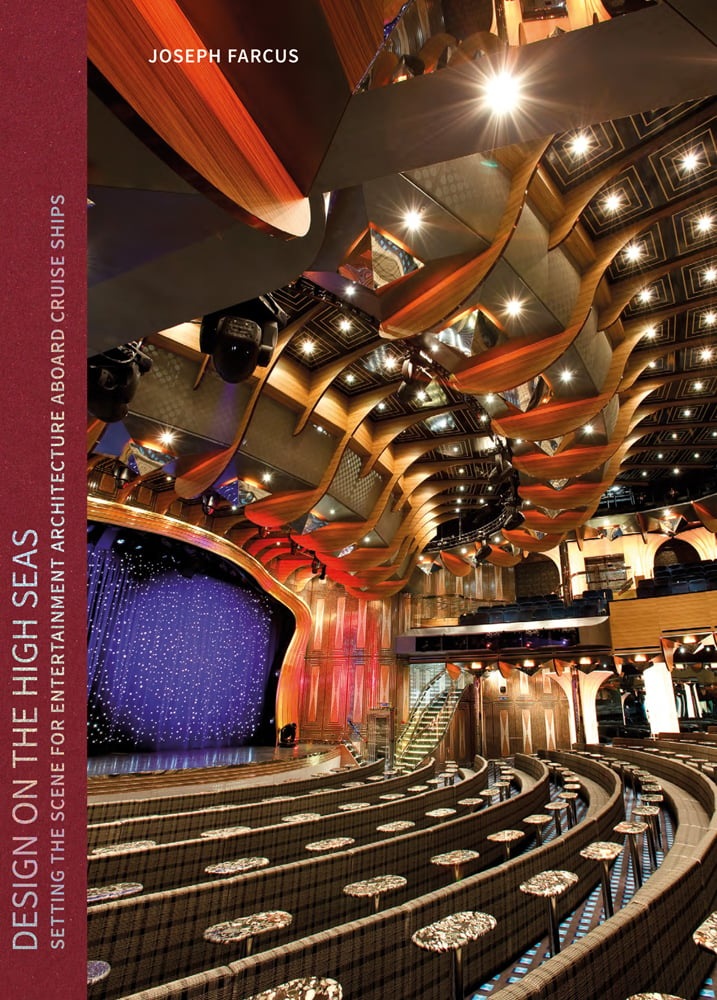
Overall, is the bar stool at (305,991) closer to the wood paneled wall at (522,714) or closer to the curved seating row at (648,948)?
the curved seating row at (648,948)

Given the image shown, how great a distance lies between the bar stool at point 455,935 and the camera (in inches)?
109

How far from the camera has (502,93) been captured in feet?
10.2

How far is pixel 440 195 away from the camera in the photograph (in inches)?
206

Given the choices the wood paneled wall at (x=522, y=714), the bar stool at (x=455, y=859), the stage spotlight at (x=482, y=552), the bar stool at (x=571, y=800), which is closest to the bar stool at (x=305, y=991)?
the bar stool at (x=455, y=859)

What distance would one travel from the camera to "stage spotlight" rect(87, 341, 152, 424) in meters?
5.71

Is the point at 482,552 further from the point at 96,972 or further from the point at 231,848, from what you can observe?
the point at 96,972

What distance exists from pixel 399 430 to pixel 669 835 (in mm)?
8708

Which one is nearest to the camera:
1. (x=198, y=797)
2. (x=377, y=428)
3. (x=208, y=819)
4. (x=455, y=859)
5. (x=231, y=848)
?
(x=455, y=859)

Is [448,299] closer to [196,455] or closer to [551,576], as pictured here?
[196,455]

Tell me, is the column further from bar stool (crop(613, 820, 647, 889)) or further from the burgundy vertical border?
the burgundy vertical border

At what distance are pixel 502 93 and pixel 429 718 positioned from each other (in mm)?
22041

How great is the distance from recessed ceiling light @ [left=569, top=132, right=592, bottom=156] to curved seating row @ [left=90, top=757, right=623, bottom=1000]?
7.46m

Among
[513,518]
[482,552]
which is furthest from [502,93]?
[482,552]

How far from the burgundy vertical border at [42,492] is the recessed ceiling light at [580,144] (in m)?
6.82
